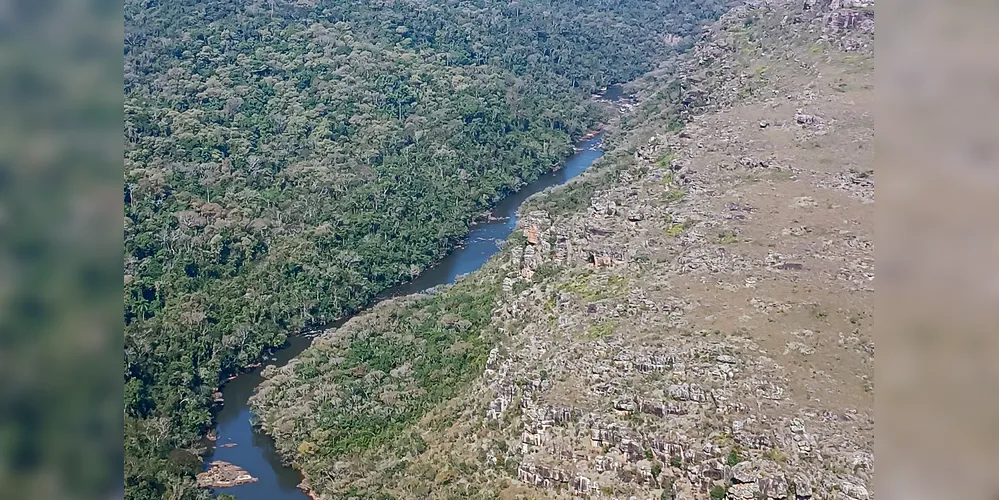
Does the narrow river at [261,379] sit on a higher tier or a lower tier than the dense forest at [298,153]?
lower

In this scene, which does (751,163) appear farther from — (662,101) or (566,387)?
(662,101)

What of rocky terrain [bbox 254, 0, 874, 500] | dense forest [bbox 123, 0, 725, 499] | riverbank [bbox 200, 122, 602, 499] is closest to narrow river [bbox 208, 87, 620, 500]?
riverbank [bbox 200, 122, 602, 499]

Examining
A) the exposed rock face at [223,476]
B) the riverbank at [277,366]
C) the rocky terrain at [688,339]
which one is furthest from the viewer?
the riverbank at [277,366]

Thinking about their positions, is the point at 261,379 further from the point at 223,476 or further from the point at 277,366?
the point at 223,476

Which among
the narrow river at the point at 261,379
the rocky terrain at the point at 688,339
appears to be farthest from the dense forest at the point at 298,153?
the rocky terrain at the point at 688,339

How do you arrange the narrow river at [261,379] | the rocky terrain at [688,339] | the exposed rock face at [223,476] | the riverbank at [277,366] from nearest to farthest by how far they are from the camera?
the rocky terrain at [688,339], the exposed rock face at [223,476], the narrow river at [261,379], the riverbank at [277,366]

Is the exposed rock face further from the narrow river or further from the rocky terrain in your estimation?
the rocky terrain

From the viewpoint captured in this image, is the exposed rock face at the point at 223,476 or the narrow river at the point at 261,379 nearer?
the exposed rock face at the point at 223,476

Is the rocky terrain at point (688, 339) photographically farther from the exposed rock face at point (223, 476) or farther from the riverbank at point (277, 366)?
the exposed rock face at point (223, 476)
